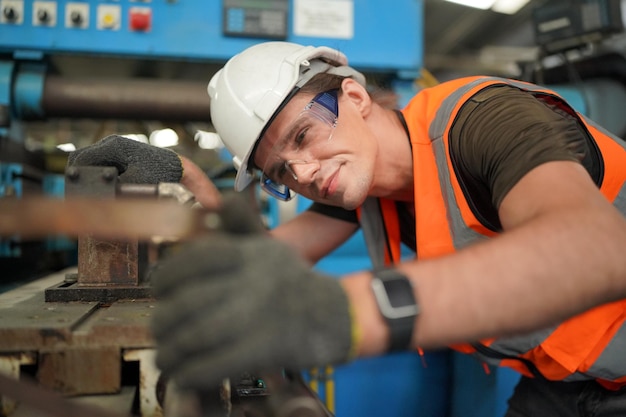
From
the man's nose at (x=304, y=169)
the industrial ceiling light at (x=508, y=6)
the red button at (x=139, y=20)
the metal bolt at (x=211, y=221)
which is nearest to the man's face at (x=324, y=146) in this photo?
the man's nose at (x=304, y=169)

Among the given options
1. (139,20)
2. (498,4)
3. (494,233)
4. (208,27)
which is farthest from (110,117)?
(498,4)

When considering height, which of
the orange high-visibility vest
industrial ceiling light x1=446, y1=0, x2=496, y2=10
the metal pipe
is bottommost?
the orange high-visibility vest

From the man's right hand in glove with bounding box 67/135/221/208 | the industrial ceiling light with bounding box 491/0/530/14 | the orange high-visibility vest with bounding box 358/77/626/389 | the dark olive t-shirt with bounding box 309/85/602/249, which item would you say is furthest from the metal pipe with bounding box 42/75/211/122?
the industrial ceiling light with bounding box 491/0/530/14

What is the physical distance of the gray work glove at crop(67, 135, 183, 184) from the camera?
105cm

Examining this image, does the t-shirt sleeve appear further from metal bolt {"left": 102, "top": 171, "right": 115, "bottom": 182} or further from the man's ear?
metal bolt {"left": 102, "top": 171, "right": 115, "bottom": 182}

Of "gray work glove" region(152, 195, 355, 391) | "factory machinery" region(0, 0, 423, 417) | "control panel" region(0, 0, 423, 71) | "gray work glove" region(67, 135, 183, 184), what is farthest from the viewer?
"control panel" region(0, 0, 423, 71)

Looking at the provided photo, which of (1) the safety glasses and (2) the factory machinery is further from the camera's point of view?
(1) the safety glasses

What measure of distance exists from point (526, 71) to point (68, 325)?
237cm

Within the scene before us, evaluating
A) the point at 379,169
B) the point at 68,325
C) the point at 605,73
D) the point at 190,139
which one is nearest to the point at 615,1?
the point at 605,73

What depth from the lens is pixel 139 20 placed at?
1.71 metres

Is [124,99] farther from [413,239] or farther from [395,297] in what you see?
[395,297]

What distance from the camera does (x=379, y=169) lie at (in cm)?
123

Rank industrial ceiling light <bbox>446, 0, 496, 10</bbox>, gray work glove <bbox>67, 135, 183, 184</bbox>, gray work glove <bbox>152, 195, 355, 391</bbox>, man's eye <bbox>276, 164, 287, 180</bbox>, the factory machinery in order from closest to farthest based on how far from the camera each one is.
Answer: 1. gray work glove <bbox>152, 195, 355, 391</bbox>
2. the factory machinery
3. gray work glove <bbox>67, 135, 183, 184</bbox>
4. man's eye <bbox>276, 164, 287, 180</bbox>
5. industrial ceiling light <bbox>446, 0, 496, 10</bbox>

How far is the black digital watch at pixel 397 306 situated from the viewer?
510 mm
